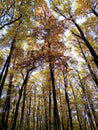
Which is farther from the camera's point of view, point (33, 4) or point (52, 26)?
point (52, 26)

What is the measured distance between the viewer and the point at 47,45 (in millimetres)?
11672

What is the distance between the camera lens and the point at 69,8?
12.0 meters

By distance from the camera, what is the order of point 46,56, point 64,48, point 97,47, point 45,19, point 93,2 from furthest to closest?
point 97,47, point 45,19, point 64,48, point 46,56, point 93,2

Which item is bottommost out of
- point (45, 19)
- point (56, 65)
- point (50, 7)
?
point (56, 65)

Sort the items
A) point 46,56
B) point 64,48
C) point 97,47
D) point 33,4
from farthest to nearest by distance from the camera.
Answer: point 97,47 → point 64,48 → point 46,56 → point 33,4

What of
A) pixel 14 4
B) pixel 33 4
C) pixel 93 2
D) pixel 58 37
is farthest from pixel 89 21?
pixel 14 4

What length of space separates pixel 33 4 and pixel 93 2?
155 inches

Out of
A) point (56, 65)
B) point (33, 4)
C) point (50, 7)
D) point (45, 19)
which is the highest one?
point (50, 7)

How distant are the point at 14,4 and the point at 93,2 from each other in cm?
506

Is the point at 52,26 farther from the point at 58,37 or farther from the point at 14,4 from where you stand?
the point at 14,4

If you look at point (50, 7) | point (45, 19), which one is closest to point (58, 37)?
point (45, 19)

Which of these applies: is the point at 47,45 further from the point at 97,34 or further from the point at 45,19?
the point at 97,34

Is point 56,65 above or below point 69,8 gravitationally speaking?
below

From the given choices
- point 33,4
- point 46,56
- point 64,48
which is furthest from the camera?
point 64,48
